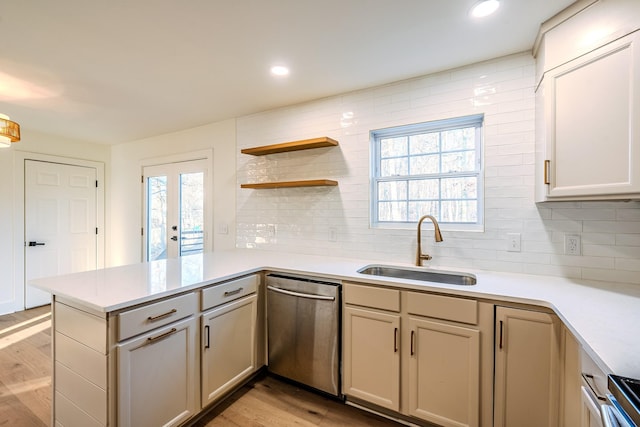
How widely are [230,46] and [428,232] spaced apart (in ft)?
6.41

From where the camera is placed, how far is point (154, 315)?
4.85ft

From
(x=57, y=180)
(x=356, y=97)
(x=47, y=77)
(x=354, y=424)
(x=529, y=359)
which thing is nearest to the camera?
(x=529, y=359)

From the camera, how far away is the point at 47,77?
90.5 inches

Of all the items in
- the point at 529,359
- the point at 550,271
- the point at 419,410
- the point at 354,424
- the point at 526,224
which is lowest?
the point at 354,424

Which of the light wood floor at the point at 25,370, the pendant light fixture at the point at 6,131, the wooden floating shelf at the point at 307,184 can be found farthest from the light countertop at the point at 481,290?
Answer: the pendant light fixture at the point at 6,131

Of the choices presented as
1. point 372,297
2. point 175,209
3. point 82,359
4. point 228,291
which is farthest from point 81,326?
point 175,209

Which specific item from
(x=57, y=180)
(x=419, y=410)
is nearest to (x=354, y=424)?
(x=419, y=410)

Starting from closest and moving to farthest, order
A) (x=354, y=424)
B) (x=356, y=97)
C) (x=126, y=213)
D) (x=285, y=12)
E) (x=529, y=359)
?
(x=529, y=359) → (x=285, y=12) → (x=354, y=424) → (x=356, y=97) → (x=126, y=213)

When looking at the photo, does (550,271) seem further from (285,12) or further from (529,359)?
(285,12)

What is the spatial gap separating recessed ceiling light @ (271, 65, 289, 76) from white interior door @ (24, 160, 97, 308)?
3.74 m

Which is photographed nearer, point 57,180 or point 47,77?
point 47,77

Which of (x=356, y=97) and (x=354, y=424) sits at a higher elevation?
(x=356, y=97)

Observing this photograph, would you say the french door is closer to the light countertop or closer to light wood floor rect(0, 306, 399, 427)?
the light countertop

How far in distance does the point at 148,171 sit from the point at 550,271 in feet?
15.2
